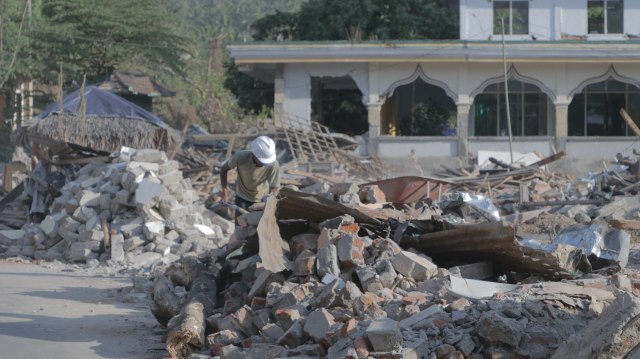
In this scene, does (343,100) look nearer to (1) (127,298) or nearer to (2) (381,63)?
(2) (381,63)

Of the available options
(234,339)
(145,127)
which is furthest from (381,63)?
(234,339)

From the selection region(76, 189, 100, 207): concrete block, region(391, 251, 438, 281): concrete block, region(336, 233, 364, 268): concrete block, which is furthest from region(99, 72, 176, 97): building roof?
region(391, 251, 438, 281): concrete block

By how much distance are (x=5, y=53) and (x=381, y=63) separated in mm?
12974

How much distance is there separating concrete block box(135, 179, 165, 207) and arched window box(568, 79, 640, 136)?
77.8 feet

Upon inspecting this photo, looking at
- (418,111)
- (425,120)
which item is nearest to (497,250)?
(425,120)

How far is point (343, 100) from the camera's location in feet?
134

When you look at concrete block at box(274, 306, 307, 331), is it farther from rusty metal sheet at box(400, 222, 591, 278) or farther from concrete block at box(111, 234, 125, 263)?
concrete block at box(111, 234, 125, 263)

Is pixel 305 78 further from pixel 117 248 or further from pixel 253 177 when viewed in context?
pixel 253 177

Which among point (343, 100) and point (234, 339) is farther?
point (343, 100)

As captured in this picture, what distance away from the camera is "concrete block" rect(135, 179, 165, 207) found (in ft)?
55.2

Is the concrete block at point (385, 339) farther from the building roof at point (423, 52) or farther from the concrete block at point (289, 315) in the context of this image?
the building roof at point (423, 52)

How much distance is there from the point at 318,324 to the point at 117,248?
886 centimetres

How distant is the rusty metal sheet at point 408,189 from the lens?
1702 cm

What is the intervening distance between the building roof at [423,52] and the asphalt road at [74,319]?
21.2 meters
